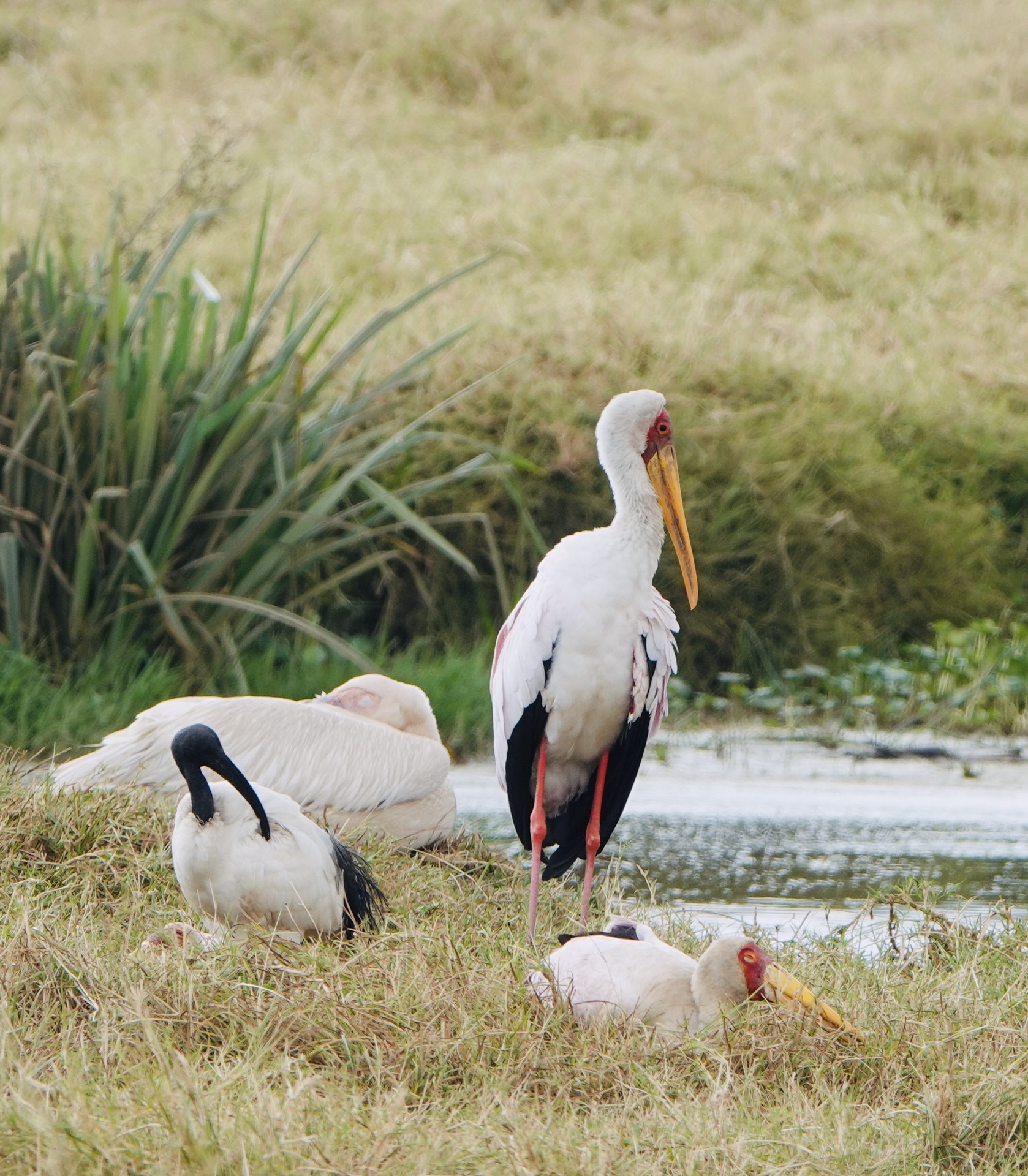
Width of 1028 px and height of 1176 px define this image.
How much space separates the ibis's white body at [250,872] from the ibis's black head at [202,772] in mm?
28

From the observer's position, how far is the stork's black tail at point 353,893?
3.48 metres

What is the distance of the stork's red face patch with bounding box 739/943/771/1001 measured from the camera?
9.39 feet

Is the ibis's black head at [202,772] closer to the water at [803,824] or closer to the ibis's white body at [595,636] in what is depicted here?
the ibis's white body at [595,636]

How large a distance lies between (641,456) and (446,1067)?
1744 millimetres

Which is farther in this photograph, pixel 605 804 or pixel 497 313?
pixel 497 313

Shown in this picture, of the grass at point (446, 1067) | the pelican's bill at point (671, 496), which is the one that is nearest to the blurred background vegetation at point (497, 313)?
the pelican's bill at point (671, 496)

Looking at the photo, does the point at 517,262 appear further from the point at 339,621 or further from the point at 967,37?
the point at 967,37

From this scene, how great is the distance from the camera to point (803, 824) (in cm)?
523

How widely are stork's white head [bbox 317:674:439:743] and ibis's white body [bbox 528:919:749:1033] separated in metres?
1.81

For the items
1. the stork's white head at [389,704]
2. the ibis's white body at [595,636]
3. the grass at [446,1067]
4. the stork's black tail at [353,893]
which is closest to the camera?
the grass at [446,1067]

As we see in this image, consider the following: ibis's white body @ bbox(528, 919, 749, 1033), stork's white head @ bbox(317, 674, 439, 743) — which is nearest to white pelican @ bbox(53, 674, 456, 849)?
stork's white head @ bbox(317, 674, 439, 743)

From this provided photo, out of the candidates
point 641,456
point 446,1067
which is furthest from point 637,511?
point 446,1067

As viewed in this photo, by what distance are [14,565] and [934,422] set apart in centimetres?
534

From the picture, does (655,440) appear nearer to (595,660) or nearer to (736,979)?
(595,660)
